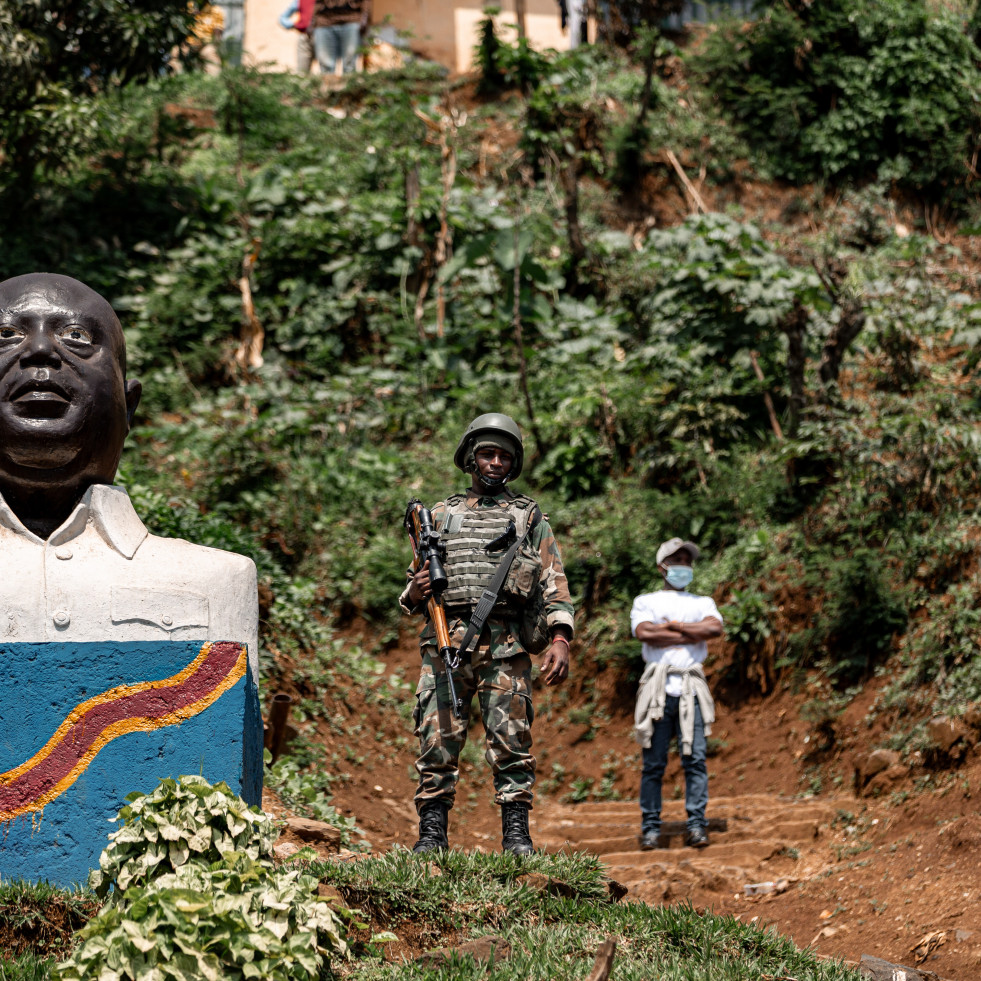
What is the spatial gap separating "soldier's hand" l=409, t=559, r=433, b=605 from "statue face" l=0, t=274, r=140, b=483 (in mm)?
1316

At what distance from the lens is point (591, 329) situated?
13.1 m

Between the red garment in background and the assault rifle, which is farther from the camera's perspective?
the red garment in background

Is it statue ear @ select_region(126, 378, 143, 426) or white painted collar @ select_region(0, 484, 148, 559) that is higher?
statue ear @ select_region(126, 378, 143, 426)

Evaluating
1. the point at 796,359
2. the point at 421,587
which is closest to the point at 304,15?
the point at 796,359

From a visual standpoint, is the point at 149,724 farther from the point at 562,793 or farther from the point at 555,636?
the point at 562,793

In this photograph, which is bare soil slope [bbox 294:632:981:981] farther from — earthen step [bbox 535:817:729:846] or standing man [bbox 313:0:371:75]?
standing man [bbox 313:0:371:75]

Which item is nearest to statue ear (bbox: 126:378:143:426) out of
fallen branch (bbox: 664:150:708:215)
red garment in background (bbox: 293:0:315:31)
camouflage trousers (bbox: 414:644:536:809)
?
camouflage trousers (bbox: 414:644:536:809)

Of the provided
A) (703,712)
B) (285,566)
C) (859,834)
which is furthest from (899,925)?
(285,566)

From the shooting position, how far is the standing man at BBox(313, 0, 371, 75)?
2045 cm

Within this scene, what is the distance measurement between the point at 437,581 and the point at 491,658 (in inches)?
15.7

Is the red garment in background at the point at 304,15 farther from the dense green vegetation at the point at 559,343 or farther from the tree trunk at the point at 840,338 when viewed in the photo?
the tree trunk at the point at 840,338

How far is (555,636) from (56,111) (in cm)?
940

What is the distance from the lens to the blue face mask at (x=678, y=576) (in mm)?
7574

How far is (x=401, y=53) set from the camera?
19906mm
